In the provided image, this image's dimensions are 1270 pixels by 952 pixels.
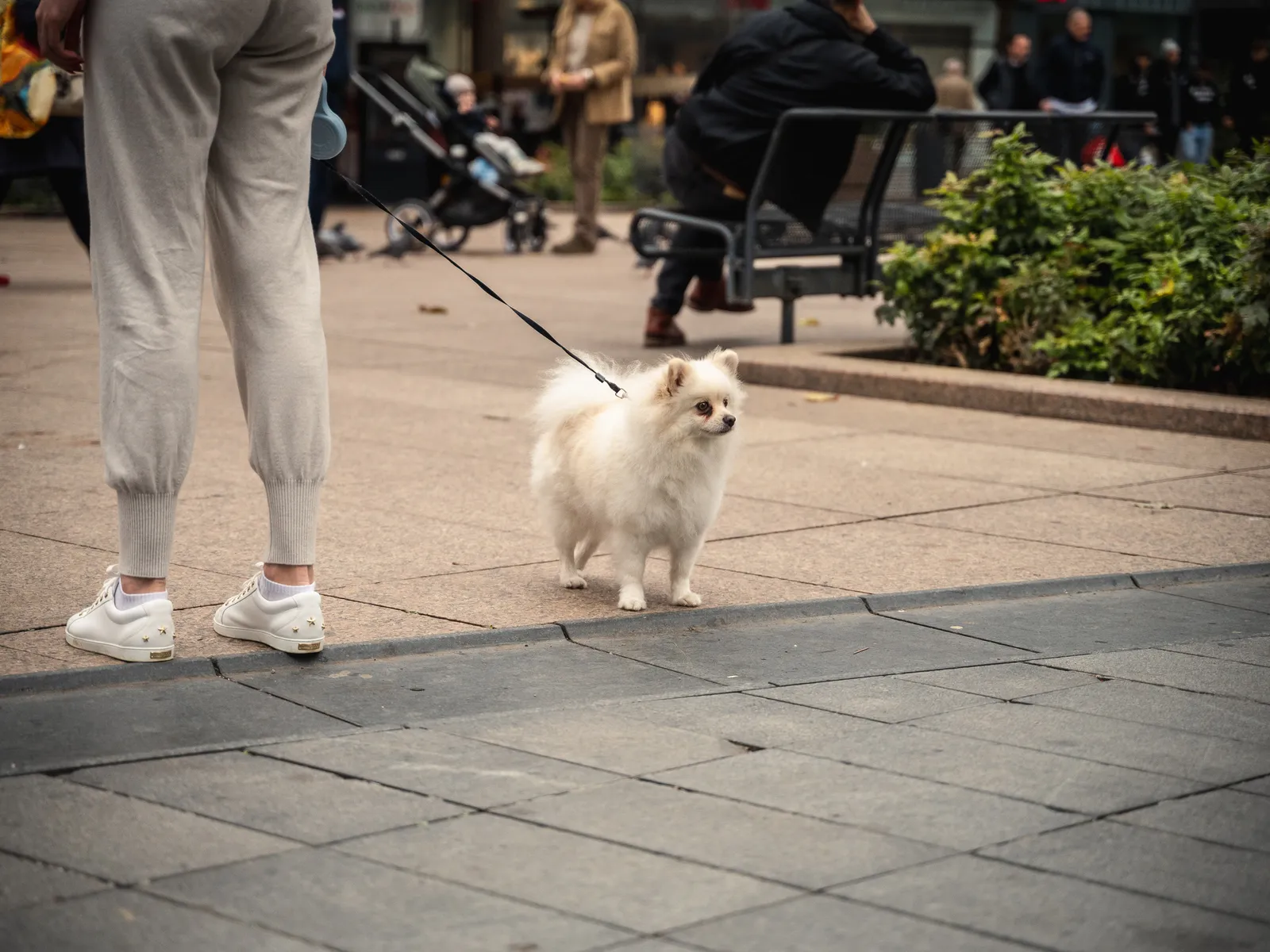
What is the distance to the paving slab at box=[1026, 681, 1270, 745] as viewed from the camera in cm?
429

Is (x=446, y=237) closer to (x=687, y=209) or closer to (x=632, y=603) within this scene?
(x=687, y=209)

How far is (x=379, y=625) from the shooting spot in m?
4.91

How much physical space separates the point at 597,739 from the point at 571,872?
0.82m

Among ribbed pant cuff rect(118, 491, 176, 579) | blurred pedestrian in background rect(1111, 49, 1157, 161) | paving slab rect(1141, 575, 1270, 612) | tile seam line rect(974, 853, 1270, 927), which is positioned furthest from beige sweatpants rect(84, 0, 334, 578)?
blurred pedestrian in background rect(1111, 49, 1157, 161)

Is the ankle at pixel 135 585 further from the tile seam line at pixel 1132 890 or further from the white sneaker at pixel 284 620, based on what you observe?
the tile seam line at pixel 1132 890

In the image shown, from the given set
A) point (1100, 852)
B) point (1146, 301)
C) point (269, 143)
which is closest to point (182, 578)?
point (269, 143)

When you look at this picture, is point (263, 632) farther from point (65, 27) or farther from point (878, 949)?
point (878, 949)

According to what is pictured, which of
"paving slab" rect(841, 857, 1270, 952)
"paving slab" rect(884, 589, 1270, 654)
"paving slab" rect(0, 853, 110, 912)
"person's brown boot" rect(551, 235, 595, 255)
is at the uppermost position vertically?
"paving slab" rect(0, 853, 110, 912)

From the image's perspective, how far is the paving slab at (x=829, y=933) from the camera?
9.71 feet

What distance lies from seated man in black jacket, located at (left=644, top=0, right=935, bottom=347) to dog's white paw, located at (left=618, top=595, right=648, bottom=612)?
18.6 feet

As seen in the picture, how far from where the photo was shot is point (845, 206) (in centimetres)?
1134

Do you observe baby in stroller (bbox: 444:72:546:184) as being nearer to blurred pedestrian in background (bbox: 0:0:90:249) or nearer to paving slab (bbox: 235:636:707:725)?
blurred pedestrian in background (bbox: 0:0:90:249)

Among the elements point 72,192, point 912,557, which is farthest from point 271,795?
point 72,192

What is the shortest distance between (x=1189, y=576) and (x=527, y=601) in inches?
82.7
